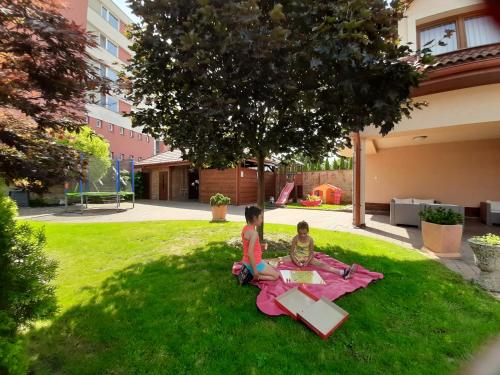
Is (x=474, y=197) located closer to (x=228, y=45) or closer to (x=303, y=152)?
(x=303, y=152)

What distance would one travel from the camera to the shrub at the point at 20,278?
246 centimetres

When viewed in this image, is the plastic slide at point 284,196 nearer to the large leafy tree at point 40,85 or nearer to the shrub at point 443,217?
the shrub at point 443,217

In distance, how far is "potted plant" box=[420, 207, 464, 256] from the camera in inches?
249

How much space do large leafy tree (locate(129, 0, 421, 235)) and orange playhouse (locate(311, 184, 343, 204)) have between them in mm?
14000

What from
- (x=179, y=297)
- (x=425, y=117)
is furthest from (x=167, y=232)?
(x=425, y=117)

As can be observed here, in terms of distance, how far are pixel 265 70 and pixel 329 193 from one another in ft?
52.4

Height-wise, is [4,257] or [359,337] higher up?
[4,257]

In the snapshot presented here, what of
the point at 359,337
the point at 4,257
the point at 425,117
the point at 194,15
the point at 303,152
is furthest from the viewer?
the point at 425,117

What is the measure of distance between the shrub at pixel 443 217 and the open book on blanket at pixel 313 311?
4200mm

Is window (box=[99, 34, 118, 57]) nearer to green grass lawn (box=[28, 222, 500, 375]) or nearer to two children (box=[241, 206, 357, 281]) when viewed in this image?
green grass lawn (box=[28, 222, 500, 375])

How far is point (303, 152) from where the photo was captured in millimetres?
6270

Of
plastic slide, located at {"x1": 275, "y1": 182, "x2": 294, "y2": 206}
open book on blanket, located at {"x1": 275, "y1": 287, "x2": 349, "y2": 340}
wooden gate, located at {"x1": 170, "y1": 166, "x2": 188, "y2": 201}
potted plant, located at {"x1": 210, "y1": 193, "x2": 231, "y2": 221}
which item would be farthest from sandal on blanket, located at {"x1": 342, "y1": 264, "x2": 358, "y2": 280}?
wooden gate, located at {"x1": 170, "y1": 166, "x2": 188, "y2": 201}

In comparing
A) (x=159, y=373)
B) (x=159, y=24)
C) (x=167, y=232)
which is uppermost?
(x=159, y=24)

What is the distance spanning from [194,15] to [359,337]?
4.37 metres
